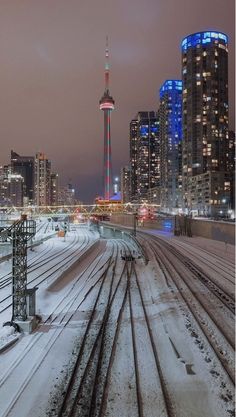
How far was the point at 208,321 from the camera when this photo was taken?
15016mm

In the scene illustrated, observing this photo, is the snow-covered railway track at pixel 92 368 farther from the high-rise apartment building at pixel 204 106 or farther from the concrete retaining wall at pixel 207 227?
the high-rise apartment building at pixel 204 106

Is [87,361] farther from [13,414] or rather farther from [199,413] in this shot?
[199,413]

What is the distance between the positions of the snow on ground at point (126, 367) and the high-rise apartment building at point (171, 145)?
161927mm

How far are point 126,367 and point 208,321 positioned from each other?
216 inches

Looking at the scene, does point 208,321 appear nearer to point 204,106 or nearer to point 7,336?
point 7,336

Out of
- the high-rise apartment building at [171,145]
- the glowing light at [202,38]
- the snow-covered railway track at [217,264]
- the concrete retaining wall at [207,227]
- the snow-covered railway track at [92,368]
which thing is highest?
the glowing light at [202,38]

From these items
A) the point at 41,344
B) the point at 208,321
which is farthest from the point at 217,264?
the point at 41,344

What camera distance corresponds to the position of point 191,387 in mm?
9773

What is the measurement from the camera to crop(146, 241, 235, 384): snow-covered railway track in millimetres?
11703

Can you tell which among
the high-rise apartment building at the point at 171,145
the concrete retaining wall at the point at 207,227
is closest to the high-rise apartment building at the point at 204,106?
the high-rise apartment building at the point at 171,145

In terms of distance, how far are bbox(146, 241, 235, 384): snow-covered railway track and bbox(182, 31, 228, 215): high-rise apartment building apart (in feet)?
411

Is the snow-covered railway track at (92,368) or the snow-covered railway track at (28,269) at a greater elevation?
the snow-covered railway track at (28,269)

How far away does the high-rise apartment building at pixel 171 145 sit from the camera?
588ft

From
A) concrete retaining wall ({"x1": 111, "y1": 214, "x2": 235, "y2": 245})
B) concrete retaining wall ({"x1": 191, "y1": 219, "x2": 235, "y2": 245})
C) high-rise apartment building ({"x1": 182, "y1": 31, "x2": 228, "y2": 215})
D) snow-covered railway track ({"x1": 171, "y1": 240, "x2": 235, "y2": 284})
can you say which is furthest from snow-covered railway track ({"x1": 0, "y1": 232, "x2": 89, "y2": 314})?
high-rise apartment building ({"x1": 182, "y1": 31, "x2": 228, "y2": 215})
